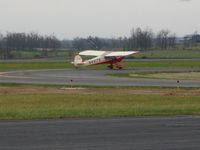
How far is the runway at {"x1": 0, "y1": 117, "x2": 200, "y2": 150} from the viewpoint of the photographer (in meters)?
13.9

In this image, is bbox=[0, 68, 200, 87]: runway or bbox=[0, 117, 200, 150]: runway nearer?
bbox=[0, 117, 200, 150]: runway

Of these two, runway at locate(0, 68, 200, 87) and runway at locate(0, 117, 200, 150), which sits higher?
runway at locate(0, 117, 200, 150)

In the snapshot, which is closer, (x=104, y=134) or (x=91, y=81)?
(x=104, y=134)

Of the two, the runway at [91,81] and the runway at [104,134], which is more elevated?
the runway at [104,134]

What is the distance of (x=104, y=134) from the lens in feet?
52.9

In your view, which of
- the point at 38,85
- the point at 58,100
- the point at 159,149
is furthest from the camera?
the point at 38,85

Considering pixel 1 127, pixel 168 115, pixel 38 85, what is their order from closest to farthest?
pixel 1 127 < pixel 168 115 < pixel 38 85

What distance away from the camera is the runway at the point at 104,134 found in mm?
13859

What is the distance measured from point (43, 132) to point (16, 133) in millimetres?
766

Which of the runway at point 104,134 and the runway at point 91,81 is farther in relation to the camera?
the runway at point 91,81

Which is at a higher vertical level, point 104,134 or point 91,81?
point 104,134

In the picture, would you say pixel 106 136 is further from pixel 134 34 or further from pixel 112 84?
pixel 134 34

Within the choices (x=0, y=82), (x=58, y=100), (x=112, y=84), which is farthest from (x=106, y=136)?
(x=0, y=82)

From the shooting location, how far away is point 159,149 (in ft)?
43.4
